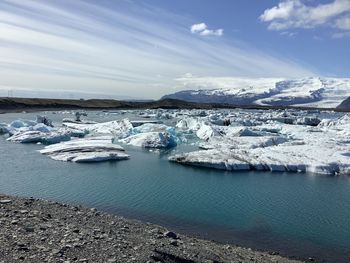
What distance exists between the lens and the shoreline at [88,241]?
7.35m

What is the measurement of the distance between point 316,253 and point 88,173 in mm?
12082

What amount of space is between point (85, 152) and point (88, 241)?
1652cm

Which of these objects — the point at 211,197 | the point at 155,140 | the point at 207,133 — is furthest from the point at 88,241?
the point at 207,133

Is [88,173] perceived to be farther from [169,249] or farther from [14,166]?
[169,249]

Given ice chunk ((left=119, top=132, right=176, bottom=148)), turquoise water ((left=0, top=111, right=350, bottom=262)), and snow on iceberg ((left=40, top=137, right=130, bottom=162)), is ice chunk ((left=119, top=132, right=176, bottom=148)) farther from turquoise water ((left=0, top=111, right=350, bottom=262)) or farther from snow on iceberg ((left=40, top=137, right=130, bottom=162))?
turquoise water ((left=0, top=111, right=350, bottom=262))

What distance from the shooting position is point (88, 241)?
823 centimetres

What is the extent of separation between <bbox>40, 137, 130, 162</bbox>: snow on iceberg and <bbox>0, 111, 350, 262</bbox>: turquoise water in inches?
32.2

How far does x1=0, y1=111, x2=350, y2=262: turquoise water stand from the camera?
12.6 metres

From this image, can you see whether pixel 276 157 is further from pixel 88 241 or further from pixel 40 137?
pixel 88 241

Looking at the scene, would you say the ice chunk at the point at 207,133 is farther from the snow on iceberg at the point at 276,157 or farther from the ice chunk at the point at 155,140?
the snow on iceberg at the point at 276,157

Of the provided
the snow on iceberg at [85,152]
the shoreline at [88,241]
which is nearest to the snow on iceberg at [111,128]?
the snow on iceberg at [85,152]

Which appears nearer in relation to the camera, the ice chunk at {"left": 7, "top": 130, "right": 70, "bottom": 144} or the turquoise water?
the turquoise water

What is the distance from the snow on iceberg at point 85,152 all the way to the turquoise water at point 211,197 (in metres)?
0.82

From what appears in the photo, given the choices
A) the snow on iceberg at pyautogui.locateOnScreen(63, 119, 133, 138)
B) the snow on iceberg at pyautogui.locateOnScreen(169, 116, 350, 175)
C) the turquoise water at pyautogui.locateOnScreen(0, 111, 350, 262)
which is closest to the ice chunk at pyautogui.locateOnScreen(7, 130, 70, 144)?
the turquoise water at pyautogui.locateOnScreen(0, 111, 350, 262)
